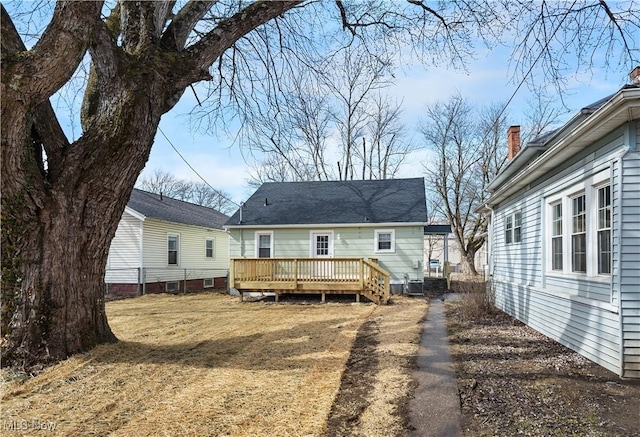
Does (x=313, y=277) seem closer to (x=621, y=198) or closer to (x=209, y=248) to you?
(x=209, y=248)

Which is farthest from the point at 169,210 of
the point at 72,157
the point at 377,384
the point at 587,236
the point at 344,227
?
the point at 587,236

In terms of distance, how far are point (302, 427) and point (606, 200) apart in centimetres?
510

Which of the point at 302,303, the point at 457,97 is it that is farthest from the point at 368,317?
the point at 457,97

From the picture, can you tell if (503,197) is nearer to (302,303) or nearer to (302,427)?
(302,303)

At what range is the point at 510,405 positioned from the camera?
171 inches

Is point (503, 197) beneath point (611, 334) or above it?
above

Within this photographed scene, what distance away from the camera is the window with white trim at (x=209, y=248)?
2233 centimetres

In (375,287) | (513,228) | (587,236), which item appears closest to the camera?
(587,236)

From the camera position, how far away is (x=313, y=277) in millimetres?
14445

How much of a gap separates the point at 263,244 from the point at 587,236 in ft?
41.5

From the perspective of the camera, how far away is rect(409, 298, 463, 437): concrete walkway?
12.5 ft

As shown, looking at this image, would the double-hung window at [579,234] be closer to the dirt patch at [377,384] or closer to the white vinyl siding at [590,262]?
the white vinyl siding at [590,262]

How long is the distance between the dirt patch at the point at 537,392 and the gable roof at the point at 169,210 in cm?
1417

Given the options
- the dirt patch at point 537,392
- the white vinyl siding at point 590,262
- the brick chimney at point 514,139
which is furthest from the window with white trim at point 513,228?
the brick chimney at point 514,139
